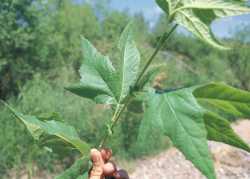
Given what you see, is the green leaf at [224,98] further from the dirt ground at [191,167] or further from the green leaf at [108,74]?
the dirt ground at [191,167]

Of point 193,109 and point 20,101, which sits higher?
point 193,109

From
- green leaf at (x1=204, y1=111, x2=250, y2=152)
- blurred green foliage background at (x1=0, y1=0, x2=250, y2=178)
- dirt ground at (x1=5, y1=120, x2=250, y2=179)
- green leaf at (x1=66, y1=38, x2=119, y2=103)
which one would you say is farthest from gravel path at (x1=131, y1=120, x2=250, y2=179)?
green leaf at (x1=204, y1=111, x2=250, y2=152)

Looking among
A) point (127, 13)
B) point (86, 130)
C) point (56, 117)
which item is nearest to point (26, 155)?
point (86, 130)

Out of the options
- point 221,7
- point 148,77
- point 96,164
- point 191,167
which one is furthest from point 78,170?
point 191,167

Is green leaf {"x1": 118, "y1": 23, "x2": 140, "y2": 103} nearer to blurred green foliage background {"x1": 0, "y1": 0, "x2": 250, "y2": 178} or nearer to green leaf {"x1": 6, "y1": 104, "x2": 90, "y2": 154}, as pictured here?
green leaf {"x1": 6, "y1": 104, "x2": 90, "y2": 154}

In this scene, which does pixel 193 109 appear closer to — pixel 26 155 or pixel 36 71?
pixel 26 155
